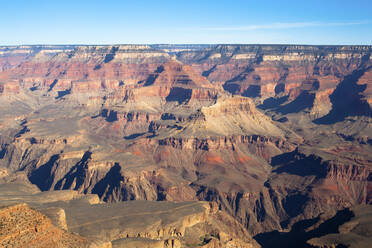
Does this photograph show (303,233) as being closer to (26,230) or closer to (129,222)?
(129,222)

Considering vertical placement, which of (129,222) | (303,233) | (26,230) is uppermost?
(26,230)

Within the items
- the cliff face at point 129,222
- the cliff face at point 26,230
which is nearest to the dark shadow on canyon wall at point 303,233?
the cliff face at point 129,222

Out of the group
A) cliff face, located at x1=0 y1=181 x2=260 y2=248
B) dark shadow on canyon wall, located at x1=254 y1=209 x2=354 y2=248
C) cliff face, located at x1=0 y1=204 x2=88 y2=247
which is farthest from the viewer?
dark shadow on canyon wall, located at x1=254 y1=209 x2=354 y2=248

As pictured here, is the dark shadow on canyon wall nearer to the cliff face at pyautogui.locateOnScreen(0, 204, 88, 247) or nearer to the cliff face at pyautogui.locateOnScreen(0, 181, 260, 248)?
the cliff face at pyautogui.locateOnScreen(0, 181, 260, 248)

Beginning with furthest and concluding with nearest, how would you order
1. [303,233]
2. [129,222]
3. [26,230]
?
[303,233], [129,222], [26,230]

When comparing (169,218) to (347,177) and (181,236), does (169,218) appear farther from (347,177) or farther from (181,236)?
(347,177)

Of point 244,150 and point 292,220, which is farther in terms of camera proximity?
point 244,150

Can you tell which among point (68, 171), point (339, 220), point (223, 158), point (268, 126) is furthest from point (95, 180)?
point (268, 126)

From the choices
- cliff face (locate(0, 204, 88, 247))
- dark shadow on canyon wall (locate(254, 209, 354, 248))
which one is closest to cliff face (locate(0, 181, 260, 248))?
cliff face (locate(0, 204, 88, 247))

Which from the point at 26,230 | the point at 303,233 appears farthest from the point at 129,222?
the point at 26,230

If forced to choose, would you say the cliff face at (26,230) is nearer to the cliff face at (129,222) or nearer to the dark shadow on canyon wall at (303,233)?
the cliff face at (129,222)

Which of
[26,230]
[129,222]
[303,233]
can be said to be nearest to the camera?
[26,230]
